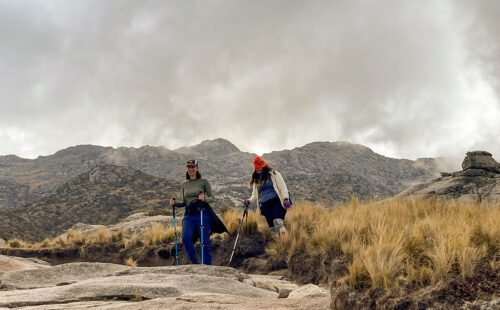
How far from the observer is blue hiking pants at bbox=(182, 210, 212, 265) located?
859 cm

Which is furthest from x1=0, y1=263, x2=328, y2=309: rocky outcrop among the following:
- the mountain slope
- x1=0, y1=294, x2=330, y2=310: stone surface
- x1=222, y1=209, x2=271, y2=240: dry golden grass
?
the mountain slope

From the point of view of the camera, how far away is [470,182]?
18.8 m

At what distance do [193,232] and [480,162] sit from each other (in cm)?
1869

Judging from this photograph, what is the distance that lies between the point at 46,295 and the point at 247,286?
2787mm

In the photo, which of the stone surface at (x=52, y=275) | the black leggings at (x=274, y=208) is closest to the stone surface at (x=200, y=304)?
the stone surface at (x=52, y=275)

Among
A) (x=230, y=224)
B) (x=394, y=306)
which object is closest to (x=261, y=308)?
(x=394, y=306)

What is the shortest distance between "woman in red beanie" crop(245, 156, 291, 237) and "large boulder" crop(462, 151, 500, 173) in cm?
1601

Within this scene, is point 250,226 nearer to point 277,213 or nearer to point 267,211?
point 267,211

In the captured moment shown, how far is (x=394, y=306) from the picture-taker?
10.7 ft

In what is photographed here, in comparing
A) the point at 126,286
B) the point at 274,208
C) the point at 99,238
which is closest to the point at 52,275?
the point at 126,286

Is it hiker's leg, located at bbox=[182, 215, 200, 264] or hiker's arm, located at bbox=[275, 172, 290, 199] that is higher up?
hiker's arm, located at bbox=[275, 172, 290, 199]

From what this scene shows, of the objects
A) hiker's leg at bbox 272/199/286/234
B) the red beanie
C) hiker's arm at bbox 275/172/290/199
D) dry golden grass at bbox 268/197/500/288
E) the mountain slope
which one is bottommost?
dry golden grass at bbox 268/197/500/288

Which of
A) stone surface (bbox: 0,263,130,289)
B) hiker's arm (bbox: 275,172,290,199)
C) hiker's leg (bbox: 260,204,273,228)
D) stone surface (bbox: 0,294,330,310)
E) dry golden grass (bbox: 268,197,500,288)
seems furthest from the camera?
hiker's leg (bbox: 260,204,273,228)

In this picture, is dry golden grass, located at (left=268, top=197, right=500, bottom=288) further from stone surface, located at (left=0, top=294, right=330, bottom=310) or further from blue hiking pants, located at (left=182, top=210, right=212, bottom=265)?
blue hiking pants, located at (left=182, top=210, right=212, bottom=265)
